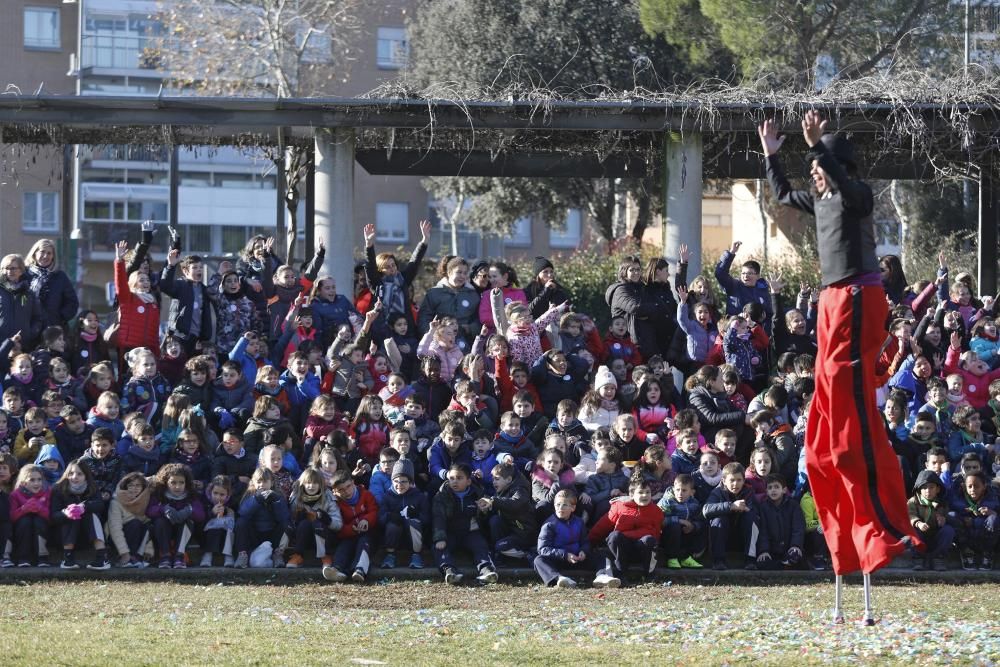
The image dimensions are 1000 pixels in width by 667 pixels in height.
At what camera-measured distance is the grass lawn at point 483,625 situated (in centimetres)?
754

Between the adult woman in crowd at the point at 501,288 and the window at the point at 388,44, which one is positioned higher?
the window at the point at 388,44

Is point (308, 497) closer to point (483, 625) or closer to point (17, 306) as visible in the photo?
point (483, 625)

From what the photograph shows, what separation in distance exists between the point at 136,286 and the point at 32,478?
2997 millimetres

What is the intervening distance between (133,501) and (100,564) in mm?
570

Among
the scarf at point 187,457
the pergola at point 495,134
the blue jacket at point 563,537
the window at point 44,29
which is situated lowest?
the blue jacket at point 563,537

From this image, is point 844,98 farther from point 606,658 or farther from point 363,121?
point 606,658

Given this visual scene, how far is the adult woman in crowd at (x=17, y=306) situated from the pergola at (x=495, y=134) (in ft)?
7.93

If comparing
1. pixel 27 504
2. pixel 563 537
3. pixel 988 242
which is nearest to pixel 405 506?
pixel 563 537

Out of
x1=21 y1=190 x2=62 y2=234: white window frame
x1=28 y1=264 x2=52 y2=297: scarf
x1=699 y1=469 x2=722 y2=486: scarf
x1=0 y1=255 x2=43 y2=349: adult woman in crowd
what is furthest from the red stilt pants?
x1=21 y1=190 x2=62 y2=234: white window frame

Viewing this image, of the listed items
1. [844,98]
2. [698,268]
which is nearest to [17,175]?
[698,268]

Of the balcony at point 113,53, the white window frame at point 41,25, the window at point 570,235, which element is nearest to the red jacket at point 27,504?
the balcony at point 113,53

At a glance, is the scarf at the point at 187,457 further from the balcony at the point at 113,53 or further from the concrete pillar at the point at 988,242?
the balcony at the point at 113,53

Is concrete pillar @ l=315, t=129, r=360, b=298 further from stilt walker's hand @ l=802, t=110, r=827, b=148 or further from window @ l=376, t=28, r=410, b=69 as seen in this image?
window @ l=376, t=28, r=410, b=69

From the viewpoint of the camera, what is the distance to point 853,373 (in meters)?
8.02
